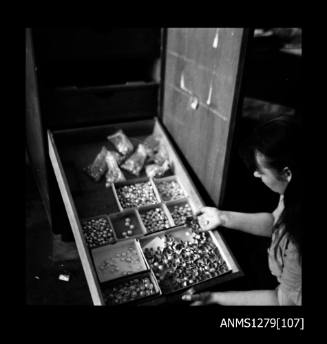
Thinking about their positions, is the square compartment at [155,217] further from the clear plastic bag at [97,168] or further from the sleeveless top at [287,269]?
the sleeveless top at [287,269]

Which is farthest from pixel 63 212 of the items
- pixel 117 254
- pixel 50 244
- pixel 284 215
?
pixel 284 215

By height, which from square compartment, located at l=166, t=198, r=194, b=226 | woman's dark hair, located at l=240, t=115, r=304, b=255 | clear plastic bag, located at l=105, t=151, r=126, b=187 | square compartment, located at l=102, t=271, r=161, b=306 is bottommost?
square compartment, located at l=102, t=271, r=161, b=306

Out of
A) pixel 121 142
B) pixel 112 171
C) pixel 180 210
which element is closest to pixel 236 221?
pixel 180 210

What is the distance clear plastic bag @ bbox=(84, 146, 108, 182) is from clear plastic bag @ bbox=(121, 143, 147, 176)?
13 cm

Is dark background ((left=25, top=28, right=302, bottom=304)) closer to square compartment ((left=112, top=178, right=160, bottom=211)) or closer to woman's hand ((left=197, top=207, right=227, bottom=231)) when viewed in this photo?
woman's hand ((left=197, top=207, right=227, bottom=231))

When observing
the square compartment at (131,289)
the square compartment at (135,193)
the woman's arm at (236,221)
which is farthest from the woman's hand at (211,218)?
the square compartment at (131,289)

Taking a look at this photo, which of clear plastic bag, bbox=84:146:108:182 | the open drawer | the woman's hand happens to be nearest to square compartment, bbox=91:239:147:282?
the open drawer

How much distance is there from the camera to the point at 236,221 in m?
1.76

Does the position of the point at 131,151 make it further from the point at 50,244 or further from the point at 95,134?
the point at 50,244

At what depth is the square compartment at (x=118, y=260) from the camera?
1559 millimetres

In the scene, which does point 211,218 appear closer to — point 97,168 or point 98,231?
point 98,231

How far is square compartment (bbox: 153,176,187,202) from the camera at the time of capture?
6.49 feet

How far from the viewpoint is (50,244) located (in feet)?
8.44

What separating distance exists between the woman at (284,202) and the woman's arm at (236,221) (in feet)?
0.85
